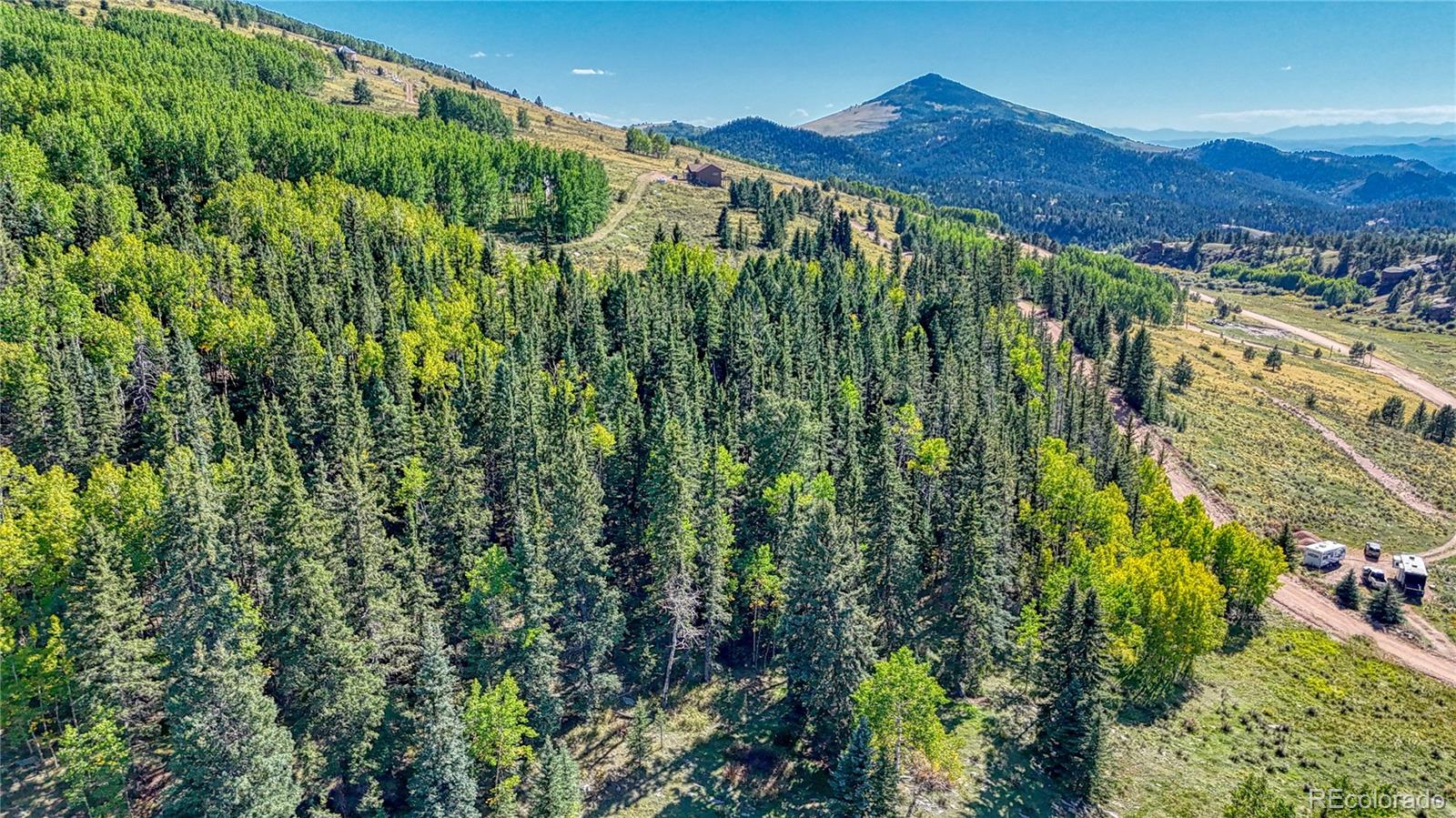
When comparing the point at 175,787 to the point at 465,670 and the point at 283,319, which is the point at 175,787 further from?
the point at 283,319

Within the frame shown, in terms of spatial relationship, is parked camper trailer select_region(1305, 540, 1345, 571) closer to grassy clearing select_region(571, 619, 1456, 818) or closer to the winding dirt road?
the winding dirt road

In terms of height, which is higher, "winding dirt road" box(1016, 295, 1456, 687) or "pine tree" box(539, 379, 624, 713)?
"pine tree" box(539, 379, 624, 713)

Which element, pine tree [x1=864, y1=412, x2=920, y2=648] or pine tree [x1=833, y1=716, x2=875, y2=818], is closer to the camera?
pine tree [x1=833, y1=716, x2=875, y2=818]

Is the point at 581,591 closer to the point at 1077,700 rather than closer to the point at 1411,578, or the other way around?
the point at 1077,700

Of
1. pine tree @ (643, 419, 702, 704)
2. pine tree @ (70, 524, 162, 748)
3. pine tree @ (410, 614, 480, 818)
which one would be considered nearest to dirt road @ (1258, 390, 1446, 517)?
pine tree @ (643, 419, 702, 704)

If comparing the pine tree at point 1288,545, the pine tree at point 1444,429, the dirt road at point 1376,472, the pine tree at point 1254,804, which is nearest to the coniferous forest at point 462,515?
the pine tree at point 1254,804

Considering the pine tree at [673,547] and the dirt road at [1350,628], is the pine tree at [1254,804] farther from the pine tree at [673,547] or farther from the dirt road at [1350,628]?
the dirt road at [1350,628]
